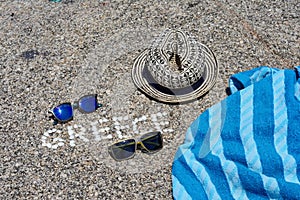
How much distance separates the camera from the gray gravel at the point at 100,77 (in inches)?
98.0

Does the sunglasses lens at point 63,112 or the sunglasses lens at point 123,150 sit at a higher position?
the sunglasses lens at point 63,112

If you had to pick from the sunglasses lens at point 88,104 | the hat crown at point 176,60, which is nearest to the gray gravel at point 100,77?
the sunglasses lens at point 88,104

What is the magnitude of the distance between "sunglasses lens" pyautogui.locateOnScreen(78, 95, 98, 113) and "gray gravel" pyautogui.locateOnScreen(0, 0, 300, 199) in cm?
3

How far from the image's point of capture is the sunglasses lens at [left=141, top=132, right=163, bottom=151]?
257 cm

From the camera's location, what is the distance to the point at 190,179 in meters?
2.40

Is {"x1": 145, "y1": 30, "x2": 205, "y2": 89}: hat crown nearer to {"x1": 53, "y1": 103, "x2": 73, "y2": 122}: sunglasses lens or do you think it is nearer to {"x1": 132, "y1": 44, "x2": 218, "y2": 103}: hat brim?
{"x1": 132, "y1": 44, "x2": 218, "y2": 103}: hat brim

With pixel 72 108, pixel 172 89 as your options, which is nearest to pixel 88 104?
pixel 72 108

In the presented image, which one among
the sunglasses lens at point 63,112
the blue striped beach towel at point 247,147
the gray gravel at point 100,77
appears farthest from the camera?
the sunglasses lens at point 63,112

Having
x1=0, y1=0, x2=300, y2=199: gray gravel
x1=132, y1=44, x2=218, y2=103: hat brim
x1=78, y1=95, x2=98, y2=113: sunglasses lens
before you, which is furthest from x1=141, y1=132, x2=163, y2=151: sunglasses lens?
x1=78, y1=95, x2=98, y2=113: sunglasses lens

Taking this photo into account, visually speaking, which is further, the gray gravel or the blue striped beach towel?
the gray gravel

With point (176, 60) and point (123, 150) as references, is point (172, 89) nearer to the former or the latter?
point (176, 60)

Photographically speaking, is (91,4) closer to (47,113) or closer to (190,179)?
(47,113)

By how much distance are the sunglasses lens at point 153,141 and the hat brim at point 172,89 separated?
280mm

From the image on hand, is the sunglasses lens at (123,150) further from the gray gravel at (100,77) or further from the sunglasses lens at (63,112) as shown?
the sunglasses lens at (63,112)
